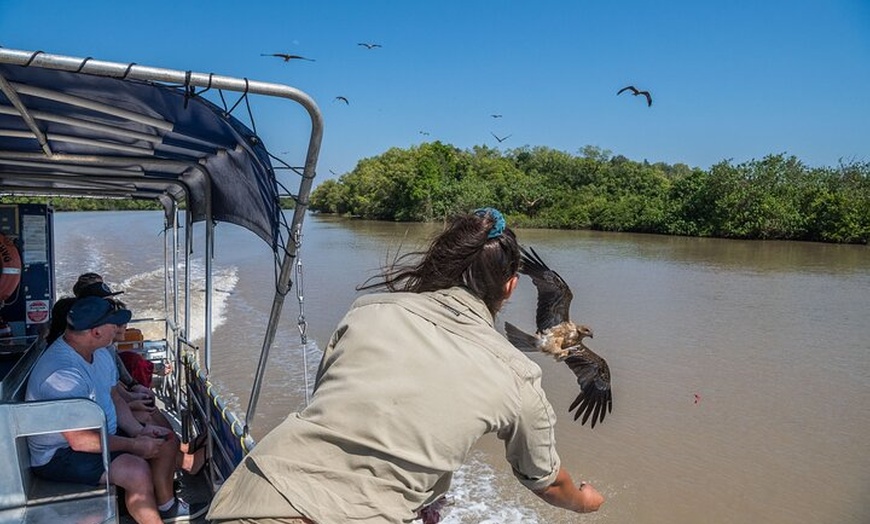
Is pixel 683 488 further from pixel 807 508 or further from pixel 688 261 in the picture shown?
pixel 688 261

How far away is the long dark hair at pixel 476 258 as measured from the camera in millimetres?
1411

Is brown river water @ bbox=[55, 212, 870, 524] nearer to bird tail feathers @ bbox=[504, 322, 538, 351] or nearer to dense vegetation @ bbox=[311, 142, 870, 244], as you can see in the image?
bird tail feathers @ bbox=[504, 322, 538, 351]

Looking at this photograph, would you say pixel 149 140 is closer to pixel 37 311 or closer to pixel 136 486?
pixel 136 486

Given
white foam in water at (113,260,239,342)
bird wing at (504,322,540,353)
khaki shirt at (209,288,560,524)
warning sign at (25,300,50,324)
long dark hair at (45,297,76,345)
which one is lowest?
white foam in water at (113,260,239,342)

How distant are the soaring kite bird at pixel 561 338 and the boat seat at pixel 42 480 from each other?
240cm

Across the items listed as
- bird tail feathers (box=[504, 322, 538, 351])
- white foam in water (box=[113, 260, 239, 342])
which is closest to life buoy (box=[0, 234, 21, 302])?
bird tail feathers (box=[504, 322, 538, 351])

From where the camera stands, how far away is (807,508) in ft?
19.4

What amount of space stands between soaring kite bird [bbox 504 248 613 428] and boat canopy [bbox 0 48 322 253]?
170 centimetres

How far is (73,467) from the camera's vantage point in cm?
252

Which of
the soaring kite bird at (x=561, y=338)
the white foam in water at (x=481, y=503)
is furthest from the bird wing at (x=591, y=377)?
the white foam in water at (x=481, y=503)

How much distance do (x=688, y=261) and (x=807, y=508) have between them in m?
19.1

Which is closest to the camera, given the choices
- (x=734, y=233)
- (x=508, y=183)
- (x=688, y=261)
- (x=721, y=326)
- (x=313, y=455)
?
(x=313, y=455)

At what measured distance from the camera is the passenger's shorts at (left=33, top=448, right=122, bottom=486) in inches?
98.6

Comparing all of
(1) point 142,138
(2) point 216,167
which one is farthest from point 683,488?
(1) point 142,138
